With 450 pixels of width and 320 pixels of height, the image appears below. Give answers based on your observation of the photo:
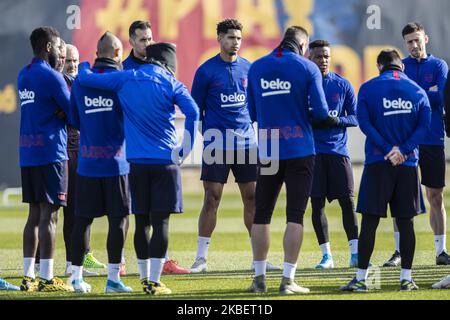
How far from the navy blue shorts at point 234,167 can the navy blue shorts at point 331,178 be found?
2.15 feet

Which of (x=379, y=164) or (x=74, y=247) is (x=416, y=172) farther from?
(x=74, y=247)

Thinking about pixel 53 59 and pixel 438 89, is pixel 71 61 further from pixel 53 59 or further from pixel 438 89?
pixel 438 89

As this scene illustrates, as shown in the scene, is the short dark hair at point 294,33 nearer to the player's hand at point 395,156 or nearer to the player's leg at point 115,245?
the player's hand at point 395,156

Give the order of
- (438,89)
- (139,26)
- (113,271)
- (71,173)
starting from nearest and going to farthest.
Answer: (113,271) → (139,26) → (71,173) → (438,89)

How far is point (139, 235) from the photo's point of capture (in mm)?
8289

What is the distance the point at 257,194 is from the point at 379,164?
1050mm

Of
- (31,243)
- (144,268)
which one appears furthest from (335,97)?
(31,243)

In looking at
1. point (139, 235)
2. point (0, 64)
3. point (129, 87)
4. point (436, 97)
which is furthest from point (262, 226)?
point (0, 64)

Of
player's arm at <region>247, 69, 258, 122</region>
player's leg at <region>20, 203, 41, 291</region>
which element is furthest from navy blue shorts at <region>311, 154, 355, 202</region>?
player's leg at <region>20, 203, 41, 291</region>

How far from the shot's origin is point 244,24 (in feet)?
71.1

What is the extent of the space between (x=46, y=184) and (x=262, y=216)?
192 cm

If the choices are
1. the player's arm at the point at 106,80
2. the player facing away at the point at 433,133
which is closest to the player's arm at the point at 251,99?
the player's arm at the point at 106,80

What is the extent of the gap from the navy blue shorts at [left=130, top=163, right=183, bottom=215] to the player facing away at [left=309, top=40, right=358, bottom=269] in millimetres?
2620

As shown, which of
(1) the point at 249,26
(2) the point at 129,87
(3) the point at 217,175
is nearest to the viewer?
(2) the point at 129,87
